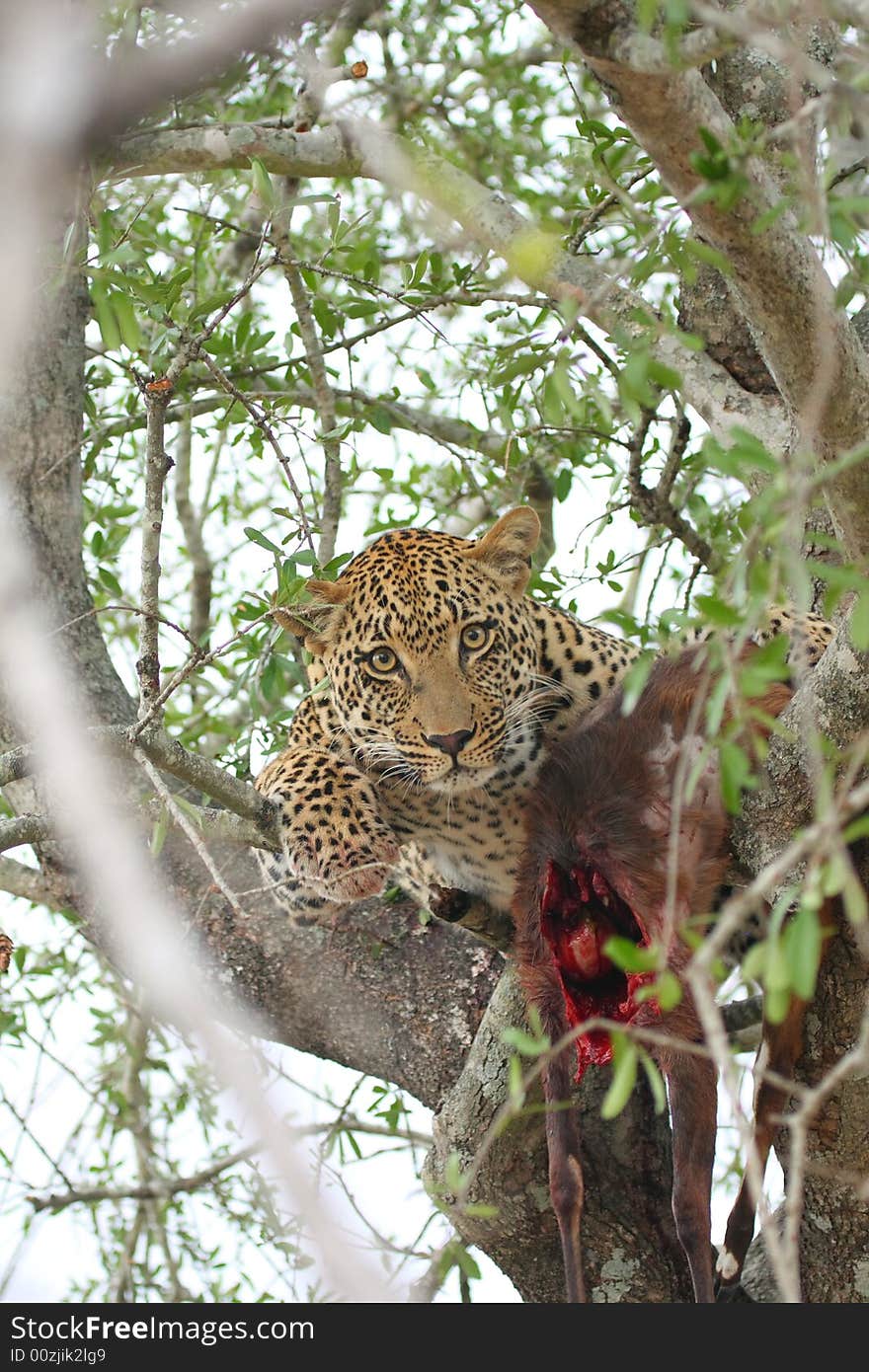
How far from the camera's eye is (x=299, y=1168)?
156 cm

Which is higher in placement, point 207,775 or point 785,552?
point 207,775

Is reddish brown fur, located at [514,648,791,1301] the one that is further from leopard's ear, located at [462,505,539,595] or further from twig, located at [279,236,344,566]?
twig, located at [279,236,344,566]

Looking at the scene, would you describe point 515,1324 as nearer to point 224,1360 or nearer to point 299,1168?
point 224,1360

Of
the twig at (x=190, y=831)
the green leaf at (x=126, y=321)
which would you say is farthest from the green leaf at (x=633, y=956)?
the green leaf at (x=126, y=321)

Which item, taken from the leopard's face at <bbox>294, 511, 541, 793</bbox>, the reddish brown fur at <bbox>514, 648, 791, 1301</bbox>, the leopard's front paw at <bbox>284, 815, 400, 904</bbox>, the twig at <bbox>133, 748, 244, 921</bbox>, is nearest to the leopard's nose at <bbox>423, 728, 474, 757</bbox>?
the leopard's face at <bbox>294, 511, 541, 793</bbox>

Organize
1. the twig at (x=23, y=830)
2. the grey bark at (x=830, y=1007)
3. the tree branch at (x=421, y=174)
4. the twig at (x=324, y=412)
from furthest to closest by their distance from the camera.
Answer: the twig at (x=324, y=412), the tree branch at (x=421, y=174), the twig at (x=23, y=830), the grey bark at (x=830, y=1007)

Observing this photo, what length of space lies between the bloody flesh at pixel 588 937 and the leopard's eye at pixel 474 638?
1047 mm

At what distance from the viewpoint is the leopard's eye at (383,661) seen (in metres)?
4.18

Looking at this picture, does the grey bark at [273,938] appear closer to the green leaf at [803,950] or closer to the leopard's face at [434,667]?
the leopard's face at [434,667]

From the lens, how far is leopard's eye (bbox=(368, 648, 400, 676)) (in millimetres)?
4180

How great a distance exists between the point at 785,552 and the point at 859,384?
1.09m

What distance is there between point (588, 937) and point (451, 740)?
0.82 meters

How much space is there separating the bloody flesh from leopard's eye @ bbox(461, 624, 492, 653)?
1.05m

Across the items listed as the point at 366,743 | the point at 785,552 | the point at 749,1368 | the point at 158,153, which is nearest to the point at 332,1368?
the point at 749,1368
